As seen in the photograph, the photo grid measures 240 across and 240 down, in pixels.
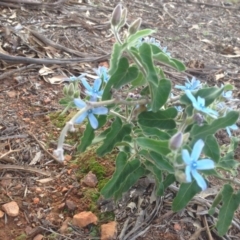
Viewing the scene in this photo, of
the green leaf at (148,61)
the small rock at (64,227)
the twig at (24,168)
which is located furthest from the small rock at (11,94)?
the green leaf at (148,61)

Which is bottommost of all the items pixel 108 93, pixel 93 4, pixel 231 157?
pixel 93 4

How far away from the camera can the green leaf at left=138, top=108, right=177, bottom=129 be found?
4.83 feet

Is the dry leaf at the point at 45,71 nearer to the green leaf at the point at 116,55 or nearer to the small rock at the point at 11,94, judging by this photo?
the small rock at the point at 11,94

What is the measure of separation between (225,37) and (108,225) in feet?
7.46

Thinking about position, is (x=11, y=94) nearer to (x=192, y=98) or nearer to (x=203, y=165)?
(x=192, y=98)

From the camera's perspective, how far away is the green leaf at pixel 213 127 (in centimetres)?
134

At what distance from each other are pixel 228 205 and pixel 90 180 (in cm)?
57

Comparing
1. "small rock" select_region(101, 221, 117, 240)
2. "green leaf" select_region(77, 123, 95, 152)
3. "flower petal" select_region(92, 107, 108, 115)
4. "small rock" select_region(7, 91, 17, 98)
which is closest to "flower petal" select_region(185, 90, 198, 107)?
"flower petal" select_region(92, 107, 108, 115)

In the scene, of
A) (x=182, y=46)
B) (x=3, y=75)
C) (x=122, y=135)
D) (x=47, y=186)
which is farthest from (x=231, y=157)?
(x=182, y=46)

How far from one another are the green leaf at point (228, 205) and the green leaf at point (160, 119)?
0.29 m

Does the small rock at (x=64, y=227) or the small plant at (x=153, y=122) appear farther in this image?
the small rock at (x=64, y=227)

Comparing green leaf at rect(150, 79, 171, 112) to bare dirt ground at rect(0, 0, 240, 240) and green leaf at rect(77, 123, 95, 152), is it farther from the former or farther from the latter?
bare dirt ground at rect(0, 0, 240, 240)

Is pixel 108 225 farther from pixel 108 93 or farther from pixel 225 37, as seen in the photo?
pixel 225 37

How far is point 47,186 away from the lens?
1905mm
